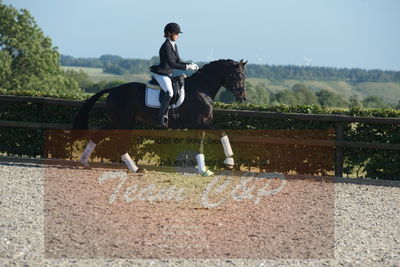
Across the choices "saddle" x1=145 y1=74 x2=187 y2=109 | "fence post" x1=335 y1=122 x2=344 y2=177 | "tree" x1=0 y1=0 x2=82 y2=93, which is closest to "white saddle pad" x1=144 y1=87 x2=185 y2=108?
"saddle" x1=145 y1=74 x2=187 y2=109

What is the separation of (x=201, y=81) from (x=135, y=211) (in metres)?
4.54

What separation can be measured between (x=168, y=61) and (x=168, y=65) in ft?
0.29

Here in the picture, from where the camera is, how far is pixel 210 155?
14.8 meters

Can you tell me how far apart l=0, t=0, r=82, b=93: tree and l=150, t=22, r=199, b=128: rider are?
3706cm

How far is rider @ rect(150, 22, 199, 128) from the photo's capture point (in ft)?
40.9

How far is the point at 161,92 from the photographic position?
12.8m

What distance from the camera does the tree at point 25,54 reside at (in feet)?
159

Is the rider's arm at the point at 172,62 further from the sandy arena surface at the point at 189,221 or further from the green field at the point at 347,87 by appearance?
the green field at the point at 347,87

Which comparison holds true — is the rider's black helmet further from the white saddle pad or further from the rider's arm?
the white saddle pad

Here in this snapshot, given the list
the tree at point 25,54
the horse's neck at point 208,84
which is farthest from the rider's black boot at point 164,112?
the tree at point 25,54

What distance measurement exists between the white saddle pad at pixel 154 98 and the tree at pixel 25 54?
36664 millimetres

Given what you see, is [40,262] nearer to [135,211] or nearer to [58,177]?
[135,211]

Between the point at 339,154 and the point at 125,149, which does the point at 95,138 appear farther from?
the point at 339,154

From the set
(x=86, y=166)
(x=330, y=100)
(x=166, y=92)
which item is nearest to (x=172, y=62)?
(x=166, y=92)
